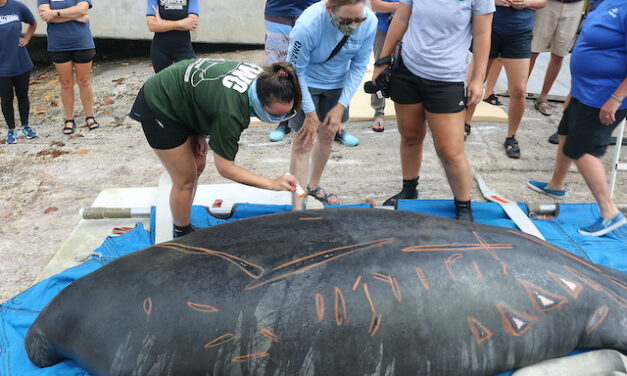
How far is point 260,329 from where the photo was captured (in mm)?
2066

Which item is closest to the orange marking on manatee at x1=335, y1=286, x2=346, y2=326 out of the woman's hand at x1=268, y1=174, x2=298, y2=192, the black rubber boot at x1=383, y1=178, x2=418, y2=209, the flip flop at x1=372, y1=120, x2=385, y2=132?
the woman's hand at x1=268, y1=174, x2=298, y2=192

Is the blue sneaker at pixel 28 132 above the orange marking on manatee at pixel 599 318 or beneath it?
beneath

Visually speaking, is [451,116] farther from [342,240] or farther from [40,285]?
[40,285]

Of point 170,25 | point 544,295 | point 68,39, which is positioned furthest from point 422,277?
point 68,39

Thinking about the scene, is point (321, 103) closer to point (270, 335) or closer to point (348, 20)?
point (348, 20)

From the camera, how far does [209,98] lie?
2635 millimetres

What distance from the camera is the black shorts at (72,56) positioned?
18.3 ft

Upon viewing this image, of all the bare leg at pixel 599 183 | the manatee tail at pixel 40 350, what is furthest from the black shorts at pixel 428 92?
the manatee tail at pixel 40 350

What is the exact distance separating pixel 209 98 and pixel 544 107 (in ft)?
16.1

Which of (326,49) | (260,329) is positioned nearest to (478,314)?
(260,329)

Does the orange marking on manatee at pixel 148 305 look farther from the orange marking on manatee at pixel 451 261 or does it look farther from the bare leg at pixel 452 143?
the bare leg at pixel 452 143

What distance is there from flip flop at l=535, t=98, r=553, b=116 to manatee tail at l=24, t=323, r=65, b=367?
5785 mm

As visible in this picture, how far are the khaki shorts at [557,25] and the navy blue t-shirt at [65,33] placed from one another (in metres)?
5.21

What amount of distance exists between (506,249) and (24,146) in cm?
547
